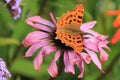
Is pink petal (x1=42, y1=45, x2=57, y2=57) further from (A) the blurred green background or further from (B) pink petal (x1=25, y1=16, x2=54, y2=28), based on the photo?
(A) the blurred green background

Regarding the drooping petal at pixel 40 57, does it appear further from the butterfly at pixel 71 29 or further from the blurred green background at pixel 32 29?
the blurred green background at pixel 32 29


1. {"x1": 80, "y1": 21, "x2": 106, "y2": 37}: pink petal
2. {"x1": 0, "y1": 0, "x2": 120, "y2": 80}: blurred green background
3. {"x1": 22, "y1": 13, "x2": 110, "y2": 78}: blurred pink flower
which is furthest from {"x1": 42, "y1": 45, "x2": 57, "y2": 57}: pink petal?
{"x1": 0, "y1": 0, "x2": 120, "y2": 80}: blurred green background

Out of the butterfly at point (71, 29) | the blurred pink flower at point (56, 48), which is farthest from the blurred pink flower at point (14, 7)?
the butterfly at point (71, 29)

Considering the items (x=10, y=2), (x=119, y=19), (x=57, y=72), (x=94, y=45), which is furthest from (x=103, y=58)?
(x=119, y=19)

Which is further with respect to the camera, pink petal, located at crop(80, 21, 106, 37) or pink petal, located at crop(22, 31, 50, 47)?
pink petal, located at crop(80, 21, 106, 37)

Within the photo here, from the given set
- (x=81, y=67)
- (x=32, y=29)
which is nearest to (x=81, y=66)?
(x=81, y=67)

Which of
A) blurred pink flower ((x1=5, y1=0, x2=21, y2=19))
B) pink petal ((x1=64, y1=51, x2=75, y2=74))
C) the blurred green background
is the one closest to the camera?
pink petal ((x1=64, y1=51, x2=75, y2=74))

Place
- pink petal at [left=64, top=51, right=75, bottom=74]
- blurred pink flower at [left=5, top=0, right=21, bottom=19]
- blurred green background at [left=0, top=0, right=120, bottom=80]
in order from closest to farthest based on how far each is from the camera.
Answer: pink petal at [left=64, top=51, right=75, bottom=74]
blurred pink flower at [left=5, top=0, right=21, bottom=19]
blurred green background at [left=0, top=0, right=120, bottom=80]

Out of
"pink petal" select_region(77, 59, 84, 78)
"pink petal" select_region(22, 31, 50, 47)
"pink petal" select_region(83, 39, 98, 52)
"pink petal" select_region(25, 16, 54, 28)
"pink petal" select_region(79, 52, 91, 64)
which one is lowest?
"pink petal" select_region(77, 59, 84, 78)
